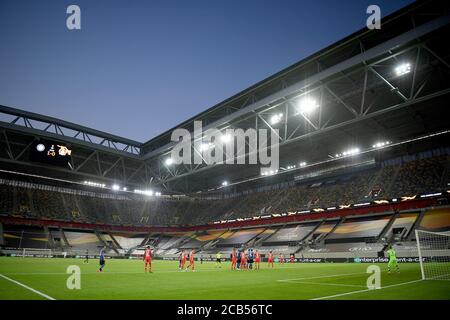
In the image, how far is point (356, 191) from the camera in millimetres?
43875

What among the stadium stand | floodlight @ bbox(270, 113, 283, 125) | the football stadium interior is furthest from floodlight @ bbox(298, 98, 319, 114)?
the stadium stand

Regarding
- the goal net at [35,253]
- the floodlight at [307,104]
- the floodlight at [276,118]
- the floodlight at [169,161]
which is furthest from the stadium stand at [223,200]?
the floodlight at [307,104]

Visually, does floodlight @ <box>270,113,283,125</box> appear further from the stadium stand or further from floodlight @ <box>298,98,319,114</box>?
the stadium stand

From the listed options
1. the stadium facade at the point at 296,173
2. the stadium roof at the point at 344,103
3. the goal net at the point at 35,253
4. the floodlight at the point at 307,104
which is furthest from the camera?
the goal net at the point at 35,253

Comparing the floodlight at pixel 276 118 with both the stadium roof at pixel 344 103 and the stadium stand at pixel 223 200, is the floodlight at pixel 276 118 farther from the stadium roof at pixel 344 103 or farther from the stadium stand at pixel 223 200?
the stadium stand at pixel 223 200

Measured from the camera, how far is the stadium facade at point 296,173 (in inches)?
953

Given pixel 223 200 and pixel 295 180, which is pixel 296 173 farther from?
pixel 223 200

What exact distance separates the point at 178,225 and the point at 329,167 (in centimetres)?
3344

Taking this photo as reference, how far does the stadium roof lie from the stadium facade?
130 millimetres

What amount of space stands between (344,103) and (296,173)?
32603 millimetres

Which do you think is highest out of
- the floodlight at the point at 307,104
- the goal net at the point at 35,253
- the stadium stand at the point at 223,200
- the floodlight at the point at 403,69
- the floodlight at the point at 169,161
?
the floodlight at the point at 403,69

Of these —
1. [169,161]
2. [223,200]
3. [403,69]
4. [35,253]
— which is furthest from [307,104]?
[223,200]

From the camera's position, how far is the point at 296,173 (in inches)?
2200

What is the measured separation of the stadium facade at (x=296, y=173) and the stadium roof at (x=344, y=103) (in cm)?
13
